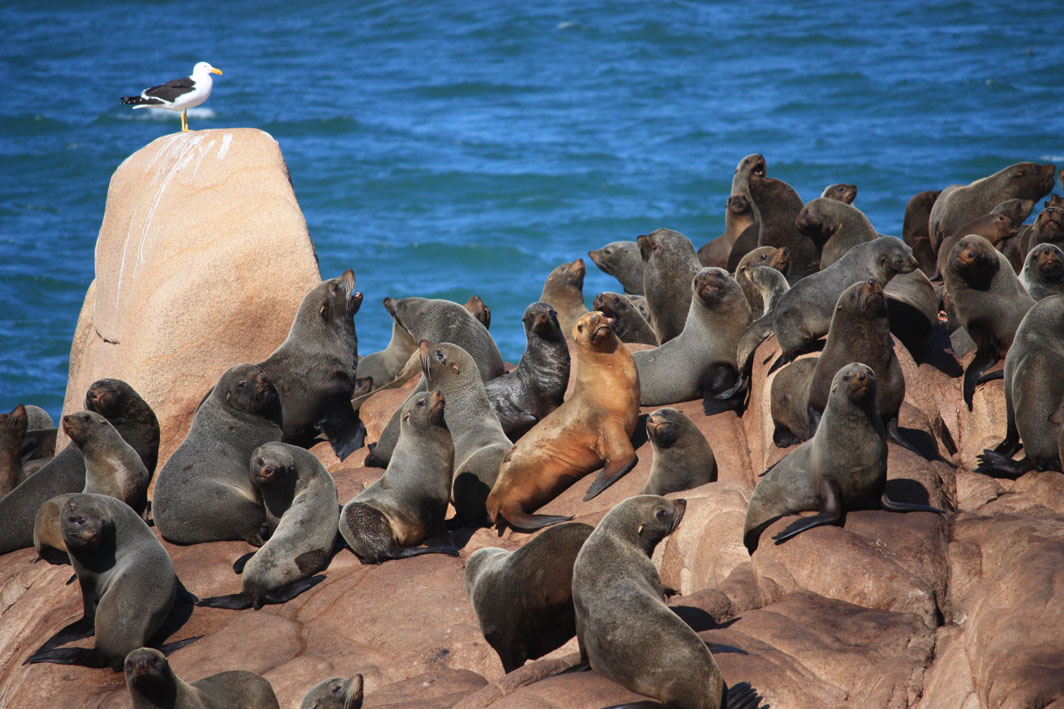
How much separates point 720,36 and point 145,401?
36252 millimetres

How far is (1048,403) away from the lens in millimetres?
6902

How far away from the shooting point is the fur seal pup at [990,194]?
11.1 m

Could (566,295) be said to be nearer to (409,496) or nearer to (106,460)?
(409,496)

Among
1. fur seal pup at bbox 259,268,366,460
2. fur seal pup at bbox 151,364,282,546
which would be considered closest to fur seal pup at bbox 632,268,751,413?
fur seal pup at bbox 259,268,366,460

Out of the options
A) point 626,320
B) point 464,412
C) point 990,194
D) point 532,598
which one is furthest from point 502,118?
point 532,598

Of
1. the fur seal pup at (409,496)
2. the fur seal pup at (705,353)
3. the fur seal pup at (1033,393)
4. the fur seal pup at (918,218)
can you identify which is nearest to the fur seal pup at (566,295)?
the fur seal pup at (705,353)

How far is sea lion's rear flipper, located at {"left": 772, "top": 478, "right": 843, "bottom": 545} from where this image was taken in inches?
238

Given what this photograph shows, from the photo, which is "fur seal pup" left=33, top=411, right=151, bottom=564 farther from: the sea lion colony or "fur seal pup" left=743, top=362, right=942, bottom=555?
"fur seal pup" left=743, top=362, right=942, bottom=555

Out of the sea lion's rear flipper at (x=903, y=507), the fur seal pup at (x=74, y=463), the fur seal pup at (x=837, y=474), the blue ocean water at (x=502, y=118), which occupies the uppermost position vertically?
the fur seal pup at (x=837, y=474)

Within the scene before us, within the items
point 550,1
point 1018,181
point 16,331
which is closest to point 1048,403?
point 1018,181

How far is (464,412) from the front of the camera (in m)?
8.66

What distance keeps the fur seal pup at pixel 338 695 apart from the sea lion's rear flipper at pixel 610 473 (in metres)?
2.82

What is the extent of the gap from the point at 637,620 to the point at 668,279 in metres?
6.18

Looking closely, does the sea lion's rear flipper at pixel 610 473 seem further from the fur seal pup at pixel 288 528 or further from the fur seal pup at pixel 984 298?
the fur seal pup at pixel 984 298
